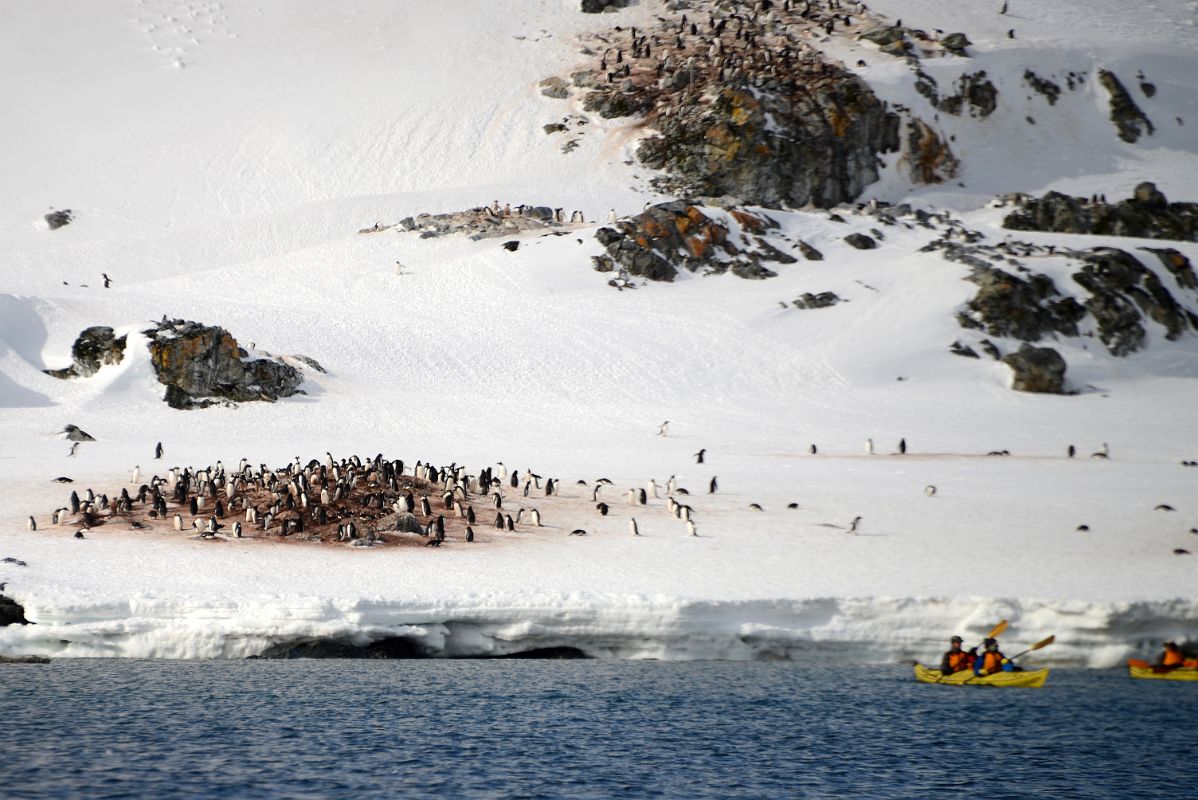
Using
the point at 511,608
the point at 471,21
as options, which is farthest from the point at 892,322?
the point at 471,21

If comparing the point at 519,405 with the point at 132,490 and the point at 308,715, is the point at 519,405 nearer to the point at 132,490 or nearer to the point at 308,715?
the point at 132,490

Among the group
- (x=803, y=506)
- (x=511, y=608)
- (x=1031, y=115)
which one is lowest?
(x=511, y=608)

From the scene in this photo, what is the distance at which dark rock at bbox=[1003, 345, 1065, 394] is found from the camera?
51281mm

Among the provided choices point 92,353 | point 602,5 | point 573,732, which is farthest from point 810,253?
point 602,5

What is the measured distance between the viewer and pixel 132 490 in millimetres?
30766

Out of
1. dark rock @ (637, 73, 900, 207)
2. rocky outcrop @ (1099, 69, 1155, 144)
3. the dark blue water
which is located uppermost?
rocky outcrop @ (1099, 69, 1155, 144)

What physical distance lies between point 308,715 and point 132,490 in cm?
1523

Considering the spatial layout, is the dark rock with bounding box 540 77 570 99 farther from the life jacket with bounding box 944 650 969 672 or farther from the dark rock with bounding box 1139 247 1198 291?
the life jacket with bounding box 944 650 969 672

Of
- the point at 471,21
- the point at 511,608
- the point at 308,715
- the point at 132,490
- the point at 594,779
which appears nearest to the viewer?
the point at 594,779

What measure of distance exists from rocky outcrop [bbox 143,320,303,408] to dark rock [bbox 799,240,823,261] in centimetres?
2789

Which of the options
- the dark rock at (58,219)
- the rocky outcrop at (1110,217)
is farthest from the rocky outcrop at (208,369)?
the rocky outcrop at (1110,217)

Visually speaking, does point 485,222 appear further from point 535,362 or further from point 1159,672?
point 1159,672

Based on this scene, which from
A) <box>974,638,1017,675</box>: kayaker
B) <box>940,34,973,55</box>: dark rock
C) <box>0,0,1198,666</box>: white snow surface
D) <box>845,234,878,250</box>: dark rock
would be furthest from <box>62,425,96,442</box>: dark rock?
<box>940,34,973,55</box>: dark rock

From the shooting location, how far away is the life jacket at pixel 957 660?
21344 mm
